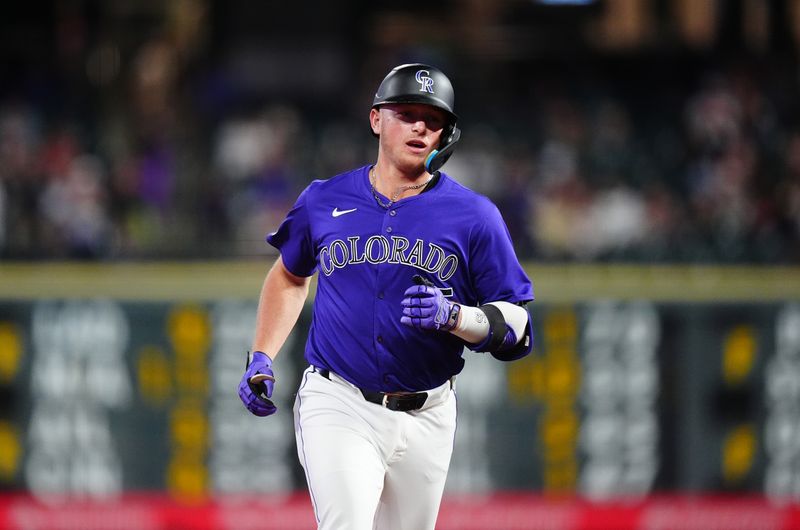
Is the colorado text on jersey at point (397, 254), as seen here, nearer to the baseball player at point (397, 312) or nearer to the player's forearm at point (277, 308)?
the baseball player at point (397, 312)

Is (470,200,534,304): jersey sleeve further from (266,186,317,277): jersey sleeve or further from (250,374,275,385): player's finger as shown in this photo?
(250,374,275,385): player's finger

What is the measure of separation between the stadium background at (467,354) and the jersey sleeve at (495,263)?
3511 millimetres

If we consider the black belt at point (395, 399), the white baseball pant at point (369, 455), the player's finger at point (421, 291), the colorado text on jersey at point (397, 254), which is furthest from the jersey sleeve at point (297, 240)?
the player's finger at point (421, 291)

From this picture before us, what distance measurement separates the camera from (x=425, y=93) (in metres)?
3.69

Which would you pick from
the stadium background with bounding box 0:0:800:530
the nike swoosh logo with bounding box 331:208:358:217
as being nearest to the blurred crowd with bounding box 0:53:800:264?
the stadium background with bounding box 0:0:800:530

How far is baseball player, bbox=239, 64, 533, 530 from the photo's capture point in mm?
3703

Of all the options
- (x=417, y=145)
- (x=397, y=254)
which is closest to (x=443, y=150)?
(x=417, y=145)

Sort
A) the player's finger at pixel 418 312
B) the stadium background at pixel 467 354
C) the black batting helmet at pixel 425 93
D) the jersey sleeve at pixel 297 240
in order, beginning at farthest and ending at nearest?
the stadium background at pixel 467 354, the jersey sleeve at pixel 297 240, the black batting helmet at pixel 425 93, the player's finger at pixel 418 312

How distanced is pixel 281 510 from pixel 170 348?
3.89ft

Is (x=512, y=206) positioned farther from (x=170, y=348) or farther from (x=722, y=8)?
(x=722, y=8)

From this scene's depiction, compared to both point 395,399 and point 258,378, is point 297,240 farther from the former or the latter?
point 395,399

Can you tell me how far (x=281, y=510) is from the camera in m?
7.36

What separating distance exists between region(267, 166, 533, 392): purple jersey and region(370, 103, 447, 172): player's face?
0.14 metres

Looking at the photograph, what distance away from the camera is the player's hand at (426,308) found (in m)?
3.41
